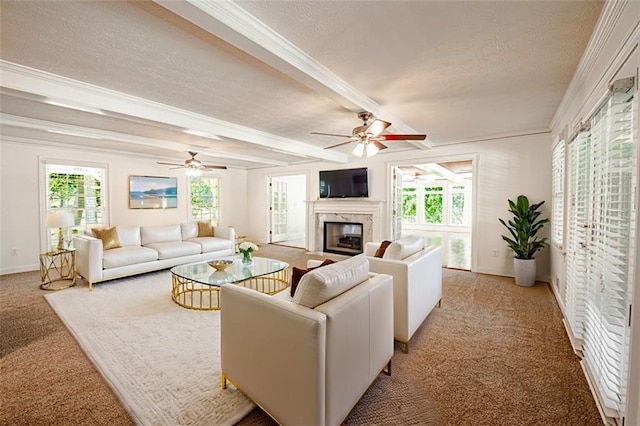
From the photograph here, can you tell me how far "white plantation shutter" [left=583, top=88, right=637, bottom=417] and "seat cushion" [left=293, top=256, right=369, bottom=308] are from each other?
1.45 metres

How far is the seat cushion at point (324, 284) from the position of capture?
157 centimetres

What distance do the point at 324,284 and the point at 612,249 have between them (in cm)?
182

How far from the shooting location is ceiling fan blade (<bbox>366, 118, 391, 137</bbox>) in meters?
2.87

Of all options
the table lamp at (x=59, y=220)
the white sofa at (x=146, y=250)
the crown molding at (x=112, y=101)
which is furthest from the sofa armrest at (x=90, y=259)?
the crown molding at (x=112, y=101)

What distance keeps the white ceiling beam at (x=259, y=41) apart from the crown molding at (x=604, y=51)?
1.81 meters

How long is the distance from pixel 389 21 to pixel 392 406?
249 cm

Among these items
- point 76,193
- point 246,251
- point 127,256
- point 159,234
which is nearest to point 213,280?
point 246,251

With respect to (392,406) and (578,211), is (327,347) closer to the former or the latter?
(392,406)

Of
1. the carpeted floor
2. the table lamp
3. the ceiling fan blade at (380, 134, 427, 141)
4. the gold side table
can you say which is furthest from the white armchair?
the table lamp

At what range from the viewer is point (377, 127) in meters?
2.92

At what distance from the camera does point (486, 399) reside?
1891 mm

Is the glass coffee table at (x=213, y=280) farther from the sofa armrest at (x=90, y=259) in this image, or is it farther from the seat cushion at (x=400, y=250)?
the seat cushion at (x=400, y=250)

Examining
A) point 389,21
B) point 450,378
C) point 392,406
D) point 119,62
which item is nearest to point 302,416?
point 392,406

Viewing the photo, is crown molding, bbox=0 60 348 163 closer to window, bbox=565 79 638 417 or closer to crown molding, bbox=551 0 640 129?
crown molding, bbox=551 0 640 129
